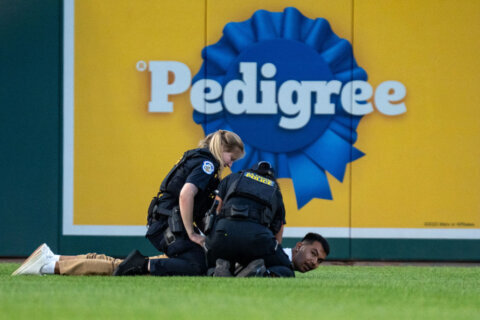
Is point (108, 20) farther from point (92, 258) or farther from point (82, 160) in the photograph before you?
point (92, 258)

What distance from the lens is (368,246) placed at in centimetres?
794

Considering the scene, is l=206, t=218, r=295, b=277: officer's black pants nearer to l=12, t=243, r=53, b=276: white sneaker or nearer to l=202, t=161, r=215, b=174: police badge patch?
l=202, t=161, r=215, b=174: police badge patch

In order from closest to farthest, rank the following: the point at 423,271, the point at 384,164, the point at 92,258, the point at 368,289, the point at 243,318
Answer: the point at 243,318 → the point at 368,289 → the point at 92,258 → the point at 423,271 → the point at 384,164

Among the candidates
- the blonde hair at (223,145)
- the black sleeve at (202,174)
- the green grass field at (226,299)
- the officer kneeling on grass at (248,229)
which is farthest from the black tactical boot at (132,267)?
the blonde hair at (223,145)

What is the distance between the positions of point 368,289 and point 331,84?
3671 mm

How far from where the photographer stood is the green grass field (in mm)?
3352

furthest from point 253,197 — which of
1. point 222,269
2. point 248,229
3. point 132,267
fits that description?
point 132,267

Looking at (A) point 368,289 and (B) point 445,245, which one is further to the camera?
(B) point 445,245

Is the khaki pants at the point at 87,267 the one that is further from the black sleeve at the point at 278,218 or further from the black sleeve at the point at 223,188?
the black sleeve at the point at 278,218

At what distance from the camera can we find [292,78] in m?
7.96

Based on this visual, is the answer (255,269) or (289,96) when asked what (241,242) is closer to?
(255,269)

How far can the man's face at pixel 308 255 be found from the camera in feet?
18.0

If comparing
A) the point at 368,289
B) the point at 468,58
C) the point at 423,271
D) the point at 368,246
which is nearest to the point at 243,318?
the point at 368,289

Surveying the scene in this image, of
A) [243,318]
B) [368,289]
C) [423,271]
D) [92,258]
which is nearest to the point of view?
[243,318]
